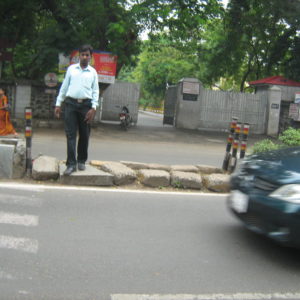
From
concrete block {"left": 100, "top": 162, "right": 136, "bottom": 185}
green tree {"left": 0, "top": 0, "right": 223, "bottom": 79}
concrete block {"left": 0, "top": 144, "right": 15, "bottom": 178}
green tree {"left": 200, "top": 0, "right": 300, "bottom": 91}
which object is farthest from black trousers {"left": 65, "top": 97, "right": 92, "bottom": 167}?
green tree {"left": 200, "top": 0, "right": 300, "bottom": 91}

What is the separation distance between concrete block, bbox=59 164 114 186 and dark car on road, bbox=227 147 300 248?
2.49 meters

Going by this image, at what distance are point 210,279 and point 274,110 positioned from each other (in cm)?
1811

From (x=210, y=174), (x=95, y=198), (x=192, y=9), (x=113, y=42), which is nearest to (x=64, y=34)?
(x=113, y=42)

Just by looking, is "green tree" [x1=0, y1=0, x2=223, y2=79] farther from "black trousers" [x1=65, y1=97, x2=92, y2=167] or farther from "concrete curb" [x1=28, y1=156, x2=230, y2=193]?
"black trousers" [x1=65, y1=97, x2=92, y2=167]

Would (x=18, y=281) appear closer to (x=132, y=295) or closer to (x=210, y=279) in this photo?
(x=132, y=295)

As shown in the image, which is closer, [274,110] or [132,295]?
[132,295]

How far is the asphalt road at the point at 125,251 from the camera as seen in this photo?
11.9 feet

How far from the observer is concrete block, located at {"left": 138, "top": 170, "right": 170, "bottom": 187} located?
23.0 ft

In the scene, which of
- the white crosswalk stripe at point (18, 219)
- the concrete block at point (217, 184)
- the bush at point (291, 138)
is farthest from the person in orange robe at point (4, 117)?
the white crosswalk stripe at point (18, 219)

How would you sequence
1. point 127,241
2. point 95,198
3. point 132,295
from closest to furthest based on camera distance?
point 132,295 → point 127,241 → point 95,198

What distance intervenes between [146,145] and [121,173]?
23.5 ft

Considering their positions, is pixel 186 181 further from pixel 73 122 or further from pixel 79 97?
pixel 79 97

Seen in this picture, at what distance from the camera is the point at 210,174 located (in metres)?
7.83

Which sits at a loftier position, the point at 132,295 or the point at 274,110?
the point at 274,110
